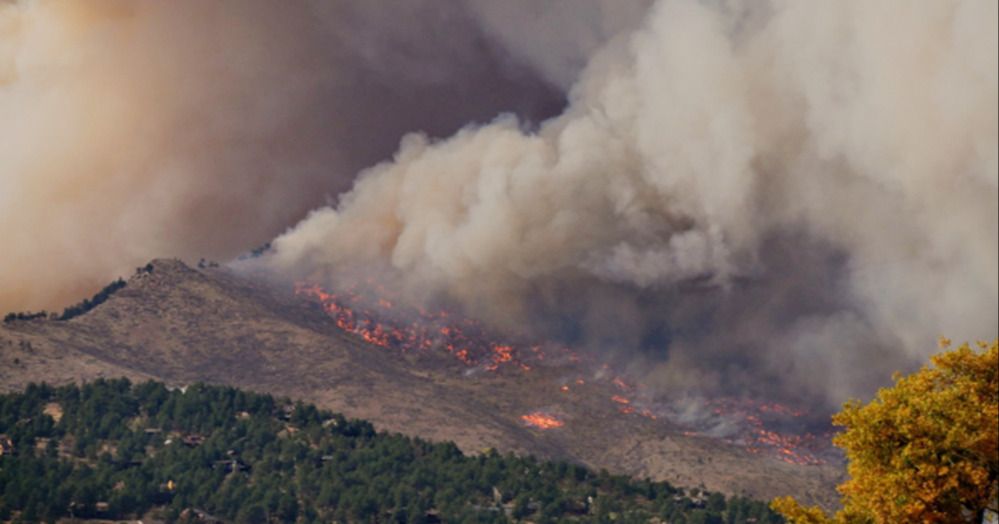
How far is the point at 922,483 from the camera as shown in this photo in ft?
168

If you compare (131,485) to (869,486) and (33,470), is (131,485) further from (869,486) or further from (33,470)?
(869,486)

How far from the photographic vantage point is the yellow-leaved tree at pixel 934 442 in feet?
166

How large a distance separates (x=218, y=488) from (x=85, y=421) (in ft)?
97.4

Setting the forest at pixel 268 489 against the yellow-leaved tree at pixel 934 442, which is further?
the forest at pixel 268 489

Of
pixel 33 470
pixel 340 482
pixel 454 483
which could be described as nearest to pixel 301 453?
pixel 340 482

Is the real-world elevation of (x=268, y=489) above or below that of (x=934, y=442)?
above

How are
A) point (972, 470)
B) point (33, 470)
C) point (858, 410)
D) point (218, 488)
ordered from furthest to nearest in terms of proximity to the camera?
point (218, 488) → point (33, 470) → point (858, 410) → point (972, 470)

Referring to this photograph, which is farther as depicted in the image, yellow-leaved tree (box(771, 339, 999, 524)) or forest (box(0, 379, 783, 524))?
forest (box(0, 379, 783, 524))

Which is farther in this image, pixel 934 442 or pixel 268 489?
pixel 268 489

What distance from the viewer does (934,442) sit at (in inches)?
2004

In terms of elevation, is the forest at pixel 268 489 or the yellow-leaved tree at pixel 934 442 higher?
the forest at pixel 268 489

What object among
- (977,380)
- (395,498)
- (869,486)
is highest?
(395,498)

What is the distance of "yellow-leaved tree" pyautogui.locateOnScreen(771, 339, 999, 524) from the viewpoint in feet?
166

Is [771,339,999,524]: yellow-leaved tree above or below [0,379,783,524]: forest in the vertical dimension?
below
